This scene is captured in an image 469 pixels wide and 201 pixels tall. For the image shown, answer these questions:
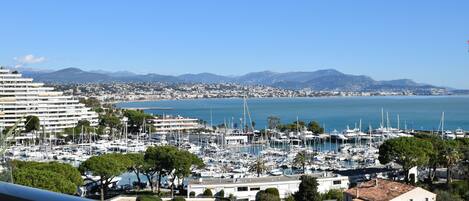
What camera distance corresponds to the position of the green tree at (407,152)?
24.4 metres

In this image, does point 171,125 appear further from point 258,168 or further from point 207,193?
point 207,193

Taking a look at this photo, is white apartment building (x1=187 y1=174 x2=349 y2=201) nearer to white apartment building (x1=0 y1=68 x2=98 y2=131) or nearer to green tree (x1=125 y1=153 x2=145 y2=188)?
green tree (x1=125 y1=153 x2=145 y2=188)

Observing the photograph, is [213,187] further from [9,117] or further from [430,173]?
[9,117]

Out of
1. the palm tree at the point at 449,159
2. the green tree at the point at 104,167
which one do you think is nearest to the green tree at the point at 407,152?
the palm tree at the point at 449,159

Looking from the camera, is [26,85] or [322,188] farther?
[26,85]

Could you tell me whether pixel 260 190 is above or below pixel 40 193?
below

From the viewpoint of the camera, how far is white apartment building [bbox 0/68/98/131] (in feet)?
174

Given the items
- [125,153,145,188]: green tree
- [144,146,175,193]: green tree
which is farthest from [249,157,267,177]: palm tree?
[125,153,145,188]: green tree

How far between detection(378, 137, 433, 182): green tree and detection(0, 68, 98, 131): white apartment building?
118 ft

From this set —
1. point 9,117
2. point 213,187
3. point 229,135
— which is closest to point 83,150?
point 9,117

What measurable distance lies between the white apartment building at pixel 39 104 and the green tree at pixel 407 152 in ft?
118

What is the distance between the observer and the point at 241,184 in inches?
933

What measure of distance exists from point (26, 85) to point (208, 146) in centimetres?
2067

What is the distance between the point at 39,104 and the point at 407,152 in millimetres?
40216
